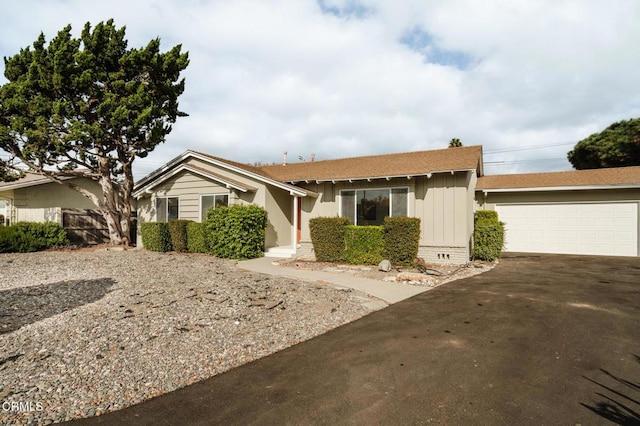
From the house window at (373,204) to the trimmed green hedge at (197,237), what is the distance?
559 cm

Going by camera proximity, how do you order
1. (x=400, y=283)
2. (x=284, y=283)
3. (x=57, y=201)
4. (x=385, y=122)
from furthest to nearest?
(x=385, y=122) → (x=57, y=201) → (x=400, y=283) → (x=284, y=283)

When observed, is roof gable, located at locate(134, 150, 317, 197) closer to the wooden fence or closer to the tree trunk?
the tree trunk

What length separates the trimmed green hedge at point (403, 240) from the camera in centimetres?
1101

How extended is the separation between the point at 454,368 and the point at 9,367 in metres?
4.91

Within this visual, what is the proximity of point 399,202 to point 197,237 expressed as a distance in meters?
8.17

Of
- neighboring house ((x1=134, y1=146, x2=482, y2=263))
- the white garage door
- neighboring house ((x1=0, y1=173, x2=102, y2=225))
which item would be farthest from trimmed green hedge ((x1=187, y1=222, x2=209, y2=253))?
the white garage door

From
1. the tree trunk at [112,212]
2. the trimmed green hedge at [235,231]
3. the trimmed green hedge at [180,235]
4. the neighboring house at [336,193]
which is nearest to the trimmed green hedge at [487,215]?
the neighboring house at [336,193]

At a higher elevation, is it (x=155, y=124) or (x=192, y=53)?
(x=192, y=53)

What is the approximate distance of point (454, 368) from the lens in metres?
3.80

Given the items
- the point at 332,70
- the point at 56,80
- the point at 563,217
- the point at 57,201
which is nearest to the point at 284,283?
the point at 332,70

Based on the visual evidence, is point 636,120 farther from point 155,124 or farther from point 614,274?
point 155,124

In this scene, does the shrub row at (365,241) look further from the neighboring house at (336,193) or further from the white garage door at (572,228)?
the white garage door at (572,228)

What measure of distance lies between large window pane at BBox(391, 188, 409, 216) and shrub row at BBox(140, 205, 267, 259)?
4.98 m

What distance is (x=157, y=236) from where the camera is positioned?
1447 centimetres
